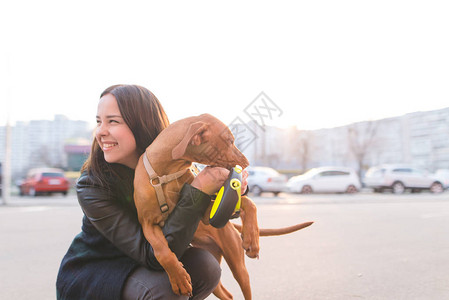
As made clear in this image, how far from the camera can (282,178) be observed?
1859 centimetres

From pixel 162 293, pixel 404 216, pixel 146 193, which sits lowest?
pixel 404 216

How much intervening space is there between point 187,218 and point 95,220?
1.54 feet

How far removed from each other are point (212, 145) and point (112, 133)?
1.58 feet

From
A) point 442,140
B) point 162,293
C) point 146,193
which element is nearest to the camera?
point 146,193

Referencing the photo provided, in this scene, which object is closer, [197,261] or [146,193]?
[146,193]

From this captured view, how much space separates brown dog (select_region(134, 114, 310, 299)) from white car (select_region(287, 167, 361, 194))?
60.1 feet

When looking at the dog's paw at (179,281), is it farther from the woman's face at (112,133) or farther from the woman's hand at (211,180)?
the woman's face at (112,133)

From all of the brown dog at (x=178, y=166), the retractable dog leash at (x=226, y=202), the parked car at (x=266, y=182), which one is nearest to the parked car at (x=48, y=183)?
the parked car at (x=266, y=182)

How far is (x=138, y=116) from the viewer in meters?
1.78

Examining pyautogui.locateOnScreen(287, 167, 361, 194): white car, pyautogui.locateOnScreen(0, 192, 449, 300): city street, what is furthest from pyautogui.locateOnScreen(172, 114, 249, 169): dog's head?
pyautogui.locateOnScreen(287, 167, 361, 194): white car

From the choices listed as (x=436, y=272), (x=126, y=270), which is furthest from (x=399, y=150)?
(x=126, y=270)

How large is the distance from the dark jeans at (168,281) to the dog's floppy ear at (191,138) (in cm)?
59

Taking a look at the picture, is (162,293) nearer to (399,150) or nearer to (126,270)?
(126,270)

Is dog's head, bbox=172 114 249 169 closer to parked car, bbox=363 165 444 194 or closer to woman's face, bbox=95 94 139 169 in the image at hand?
woman's face, bbox=95 94 139 169
